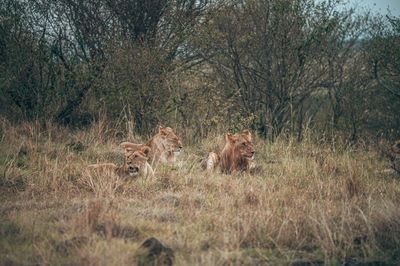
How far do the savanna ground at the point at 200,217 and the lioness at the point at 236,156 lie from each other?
0.37m

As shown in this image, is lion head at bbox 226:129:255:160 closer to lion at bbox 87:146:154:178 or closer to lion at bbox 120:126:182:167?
lion at bbox 120:126:182:167

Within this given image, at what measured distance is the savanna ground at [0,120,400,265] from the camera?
322cm

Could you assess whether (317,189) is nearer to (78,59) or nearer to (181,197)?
(181,197)

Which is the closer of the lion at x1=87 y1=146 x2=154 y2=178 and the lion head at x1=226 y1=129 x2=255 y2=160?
the lion at x1=87 y1=146 x2=154 y2=178

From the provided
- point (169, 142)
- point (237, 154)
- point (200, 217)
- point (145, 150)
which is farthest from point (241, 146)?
point (200, 217)

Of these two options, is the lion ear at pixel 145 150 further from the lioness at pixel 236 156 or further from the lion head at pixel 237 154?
the lion head at pixel 237 154

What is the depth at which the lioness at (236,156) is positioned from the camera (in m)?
7.07

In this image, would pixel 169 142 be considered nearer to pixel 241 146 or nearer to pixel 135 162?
pixel 241 146

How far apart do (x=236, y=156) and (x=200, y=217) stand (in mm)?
3062

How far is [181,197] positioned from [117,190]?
3.26 ft

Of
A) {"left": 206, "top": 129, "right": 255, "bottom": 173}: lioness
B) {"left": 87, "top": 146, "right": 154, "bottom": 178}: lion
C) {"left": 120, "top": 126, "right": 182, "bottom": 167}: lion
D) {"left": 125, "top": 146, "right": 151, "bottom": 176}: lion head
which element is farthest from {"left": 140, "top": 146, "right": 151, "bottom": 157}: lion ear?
{"left": 206, "top": 129, "right": 255, "bottom": 173}: lioness

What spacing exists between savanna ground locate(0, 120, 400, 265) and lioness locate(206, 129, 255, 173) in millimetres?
370

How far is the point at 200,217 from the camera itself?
13.8ft

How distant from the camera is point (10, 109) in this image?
9883 mm
